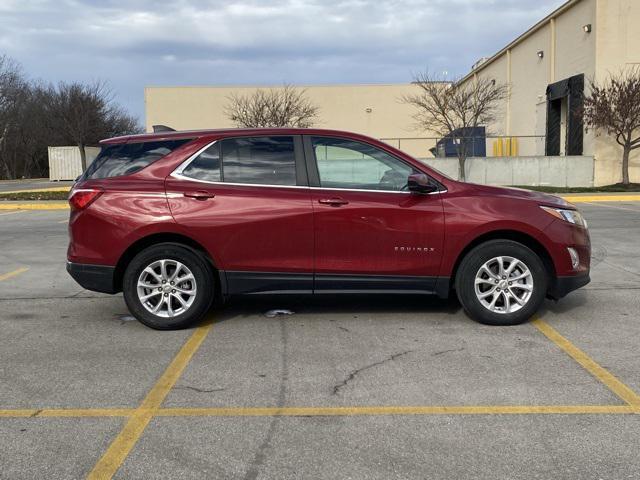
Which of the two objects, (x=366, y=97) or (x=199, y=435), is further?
(x=366, y=97)

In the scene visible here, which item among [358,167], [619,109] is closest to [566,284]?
[358,167]

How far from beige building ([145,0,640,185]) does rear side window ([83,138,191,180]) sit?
2355cm

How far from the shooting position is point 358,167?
227 inches

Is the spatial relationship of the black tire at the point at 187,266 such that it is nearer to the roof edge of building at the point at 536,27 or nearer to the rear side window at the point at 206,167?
the rear side window at the point at 206,167

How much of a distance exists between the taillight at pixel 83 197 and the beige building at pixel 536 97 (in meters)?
24.1

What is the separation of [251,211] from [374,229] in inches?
44.3

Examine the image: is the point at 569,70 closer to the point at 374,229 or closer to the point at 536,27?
the point at 536,27

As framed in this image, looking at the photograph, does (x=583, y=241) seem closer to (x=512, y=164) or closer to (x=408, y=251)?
(x=408, y=251)

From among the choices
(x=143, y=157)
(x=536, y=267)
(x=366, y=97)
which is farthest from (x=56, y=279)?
(x=366, y=97)

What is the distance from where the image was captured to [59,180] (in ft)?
142

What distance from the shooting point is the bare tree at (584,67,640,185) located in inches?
918

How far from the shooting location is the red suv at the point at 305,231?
5.59m

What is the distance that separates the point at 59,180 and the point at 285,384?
43209 millimetres

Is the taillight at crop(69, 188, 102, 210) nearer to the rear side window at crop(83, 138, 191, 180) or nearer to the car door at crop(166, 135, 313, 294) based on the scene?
the rear side window at crop(83, 138, 191, 180)
